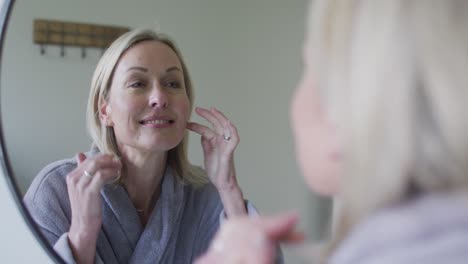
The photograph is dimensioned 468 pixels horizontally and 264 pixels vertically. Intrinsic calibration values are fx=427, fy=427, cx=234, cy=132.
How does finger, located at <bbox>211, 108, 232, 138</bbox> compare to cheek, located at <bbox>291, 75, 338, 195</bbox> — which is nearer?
cheek, located at <bbox>291, 75, 338, 195</bbox>

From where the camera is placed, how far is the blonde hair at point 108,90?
0.47 metres

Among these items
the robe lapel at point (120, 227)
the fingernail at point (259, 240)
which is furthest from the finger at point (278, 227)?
the robe lapel at point (120, 227)

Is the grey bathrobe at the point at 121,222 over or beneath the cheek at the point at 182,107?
beneath

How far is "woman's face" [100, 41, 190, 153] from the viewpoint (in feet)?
1.50

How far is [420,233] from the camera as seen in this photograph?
0.77 ft

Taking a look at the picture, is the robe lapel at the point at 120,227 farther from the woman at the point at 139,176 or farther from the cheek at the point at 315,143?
the cheek at the point at 315,143

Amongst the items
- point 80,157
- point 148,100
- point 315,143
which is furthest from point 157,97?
point 315,143

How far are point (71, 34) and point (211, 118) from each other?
184mm

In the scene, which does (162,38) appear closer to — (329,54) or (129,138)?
(129,138)

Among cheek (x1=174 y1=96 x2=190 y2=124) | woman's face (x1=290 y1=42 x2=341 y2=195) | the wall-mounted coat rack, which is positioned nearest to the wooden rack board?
the wall-mounted coat rack

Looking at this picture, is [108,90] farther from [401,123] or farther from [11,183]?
[401,123]

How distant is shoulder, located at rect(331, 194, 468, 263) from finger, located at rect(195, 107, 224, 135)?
256 mm

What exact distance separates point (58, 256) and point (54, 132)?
0.14 m

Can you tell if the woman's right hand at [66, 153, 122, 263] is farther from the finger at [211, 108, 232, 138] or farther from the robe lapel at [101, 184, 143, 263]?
the finger at [211, 108, 232, 138]
